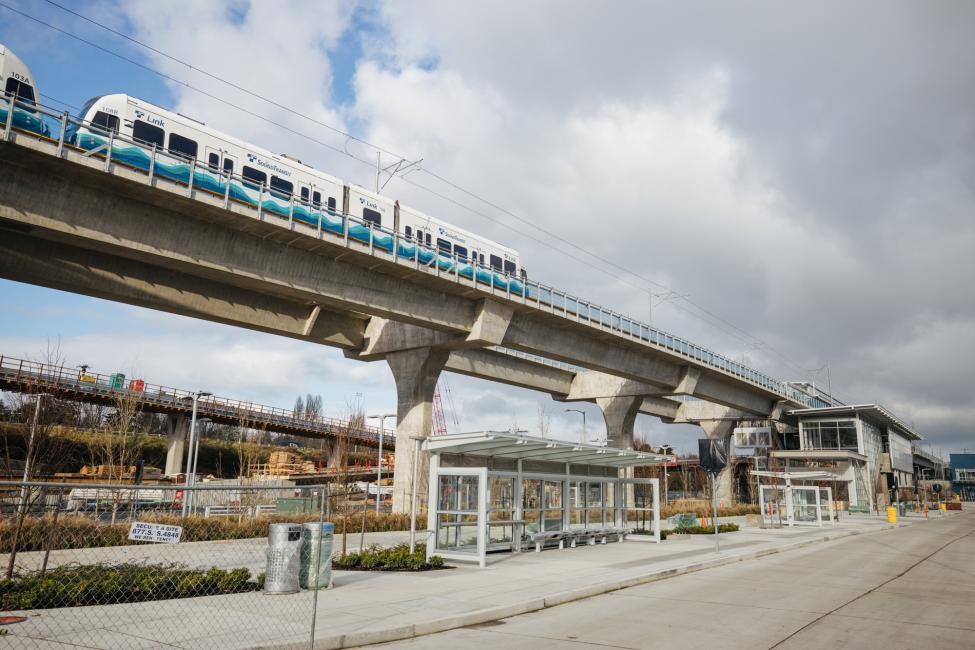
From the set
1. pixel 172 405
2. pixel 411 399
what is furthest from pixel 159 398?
pixel 411 399

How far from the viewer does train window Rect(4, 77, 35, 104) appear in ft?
66.0

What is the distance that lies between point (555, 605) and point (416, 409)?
24874 mm

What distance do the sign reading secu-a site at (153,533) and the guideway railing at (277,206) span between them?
49.6 feet

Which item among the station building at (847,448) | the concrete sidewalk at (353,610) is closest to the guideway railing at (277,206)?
the concrete sidewalk at (353,610)

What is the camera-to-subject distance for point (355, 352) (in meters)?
37.7

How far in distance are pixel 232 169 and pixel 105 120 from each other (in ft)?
15.1

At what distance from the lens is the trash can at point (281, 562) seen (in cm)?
1205

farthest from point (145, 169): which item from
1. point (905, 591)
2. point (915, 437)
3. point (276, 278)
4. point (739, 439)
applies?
point (915, 437)

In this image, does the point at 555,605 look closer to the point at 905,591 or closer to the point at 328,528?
the point at 328,528

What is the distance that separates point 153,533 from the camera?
863 centimetres

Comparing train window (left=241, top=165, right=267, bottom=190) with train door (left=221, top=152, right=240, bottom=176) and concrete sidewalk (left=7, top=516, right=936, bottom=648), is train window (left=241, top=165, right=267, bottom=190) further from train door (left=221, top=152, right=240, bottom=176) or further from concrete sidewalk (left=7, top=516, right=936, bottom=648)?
concrete sidewalk (left=7, top=516, right=936, bottom=648)

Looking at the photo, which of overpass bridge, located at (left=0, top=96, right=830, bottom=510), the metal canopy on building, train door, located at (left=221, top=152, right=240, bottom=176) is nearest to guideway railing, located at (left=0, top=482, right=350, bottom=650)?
the metal canopy on building

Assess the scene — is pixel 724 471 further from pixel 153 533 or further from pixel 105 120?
pixel 153 533

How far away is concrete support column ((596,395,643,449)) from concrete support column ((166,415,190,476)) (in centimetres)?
3585
